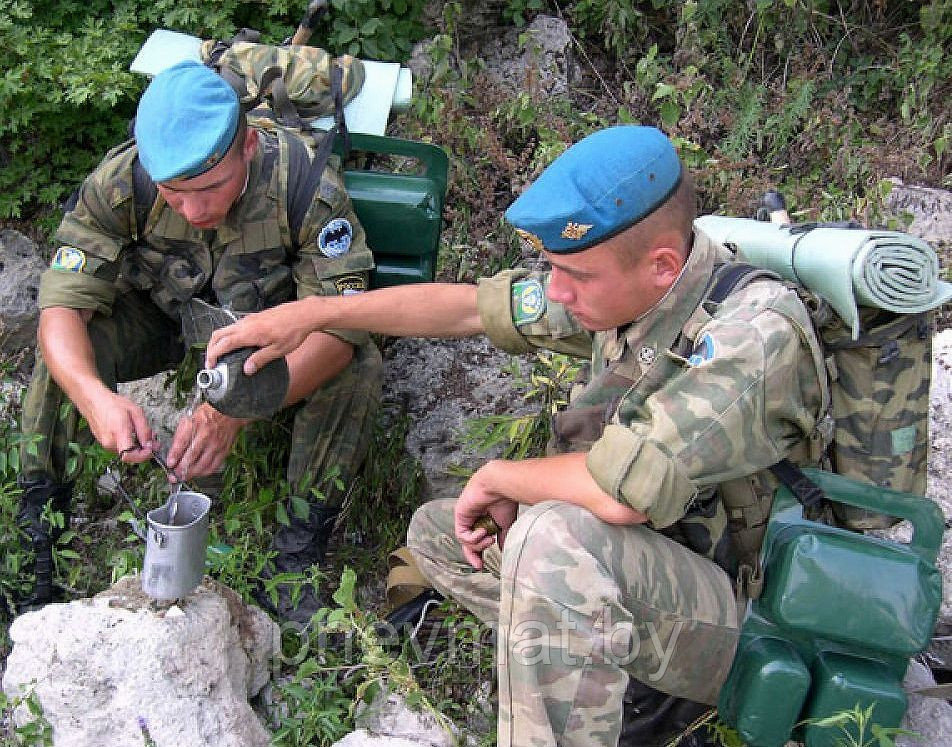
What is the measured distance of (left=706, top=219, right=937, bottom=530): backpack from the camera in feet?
8.38

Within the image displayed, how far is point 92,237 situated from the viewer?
364cm

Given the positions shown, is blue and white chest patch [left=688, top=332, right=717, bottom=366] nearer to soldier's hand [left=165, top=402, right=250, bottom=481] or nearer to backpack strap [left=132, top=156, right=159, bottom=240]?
soldier's hand [left=165, top=402, right=250, bottom=481]

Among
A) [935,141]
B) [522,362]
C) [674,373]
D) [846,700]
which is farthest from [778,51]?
[846,700]

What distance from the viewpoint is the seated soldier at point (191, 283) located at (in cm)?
330

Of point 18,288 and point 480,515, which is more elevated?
point 480,515

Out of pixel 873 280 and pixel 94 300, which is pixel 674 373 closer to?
pixel 873 280

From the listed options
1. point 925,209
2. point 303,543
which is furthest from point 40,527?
point 925,209

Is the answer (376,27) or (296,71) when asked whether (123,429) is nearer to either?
(296,71)

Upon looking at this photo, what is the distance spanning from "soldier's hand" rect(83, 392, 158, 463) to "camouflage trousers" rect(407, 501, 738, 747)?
1.41 meters

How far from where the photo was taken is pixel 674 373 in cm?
250

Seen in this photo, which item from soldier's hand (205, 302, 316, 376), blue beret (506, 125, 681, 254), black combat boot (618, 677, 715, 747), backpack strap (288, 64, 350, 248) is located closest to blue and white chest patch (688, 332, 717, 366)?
blue beret (506, 125, 681, 254)

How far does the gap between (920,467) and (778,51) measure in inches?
132

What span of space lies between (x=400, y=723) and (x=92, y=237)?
6.67ft

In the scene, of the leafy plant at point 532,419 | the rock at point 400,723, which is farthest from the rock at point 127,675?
the leafy plant at point 532,419
